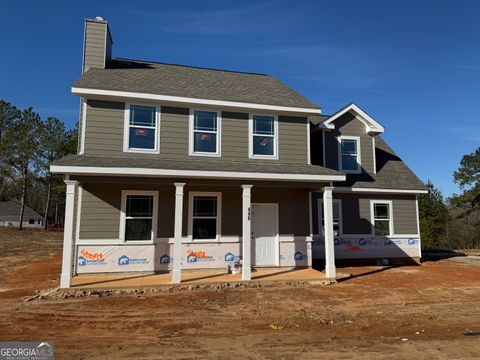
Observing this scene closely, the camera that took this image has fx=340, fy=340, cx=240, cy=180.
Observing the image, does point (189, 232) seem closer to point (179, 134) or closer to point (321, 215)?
point (179, 134)

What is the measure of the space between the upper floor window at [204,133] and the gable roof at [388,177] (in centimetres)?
589

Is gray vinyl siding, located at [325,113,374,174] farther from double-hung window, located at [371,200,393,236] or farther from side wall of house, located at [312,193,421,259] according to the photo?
double-hung window, located at [371,200,393,236]

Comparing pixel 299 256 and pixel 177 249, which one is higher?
pixel 177 249

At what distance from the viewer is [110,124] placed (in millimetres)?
11336

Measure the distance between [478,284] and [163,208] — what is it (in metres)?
10.7

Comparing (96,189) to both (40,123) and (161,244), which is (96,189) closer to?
(161,244)

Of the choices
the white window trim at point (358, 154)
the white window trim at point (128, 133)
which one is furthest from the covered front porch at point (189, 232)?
the white window trim at point (358, 154)

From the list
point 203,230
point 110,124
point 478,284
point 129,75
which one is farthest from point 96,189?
point 478,284

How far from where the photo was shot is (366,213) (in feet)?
49.4

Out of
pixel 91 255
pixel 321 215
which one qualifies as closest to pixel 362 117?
pixel 321 215

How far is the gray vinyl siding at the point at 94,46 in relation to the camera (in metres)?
13.2

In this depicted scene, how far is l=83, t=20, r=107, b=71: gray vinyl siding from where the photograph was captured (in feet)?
43.2

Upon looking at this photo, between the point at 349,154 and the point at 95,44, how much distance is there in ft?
38.2

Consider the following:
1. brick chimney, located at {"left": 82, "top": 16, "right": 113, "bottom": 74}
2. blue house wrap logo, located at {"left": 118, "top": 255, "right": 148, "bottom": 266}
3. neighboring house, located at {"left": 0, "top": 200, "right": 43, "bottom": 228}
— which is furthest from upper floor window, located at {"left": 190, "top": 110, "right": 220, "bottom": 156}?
neighboring house, located at {"left": 0, "top": 200, "right": 43, "bottom": 228}
